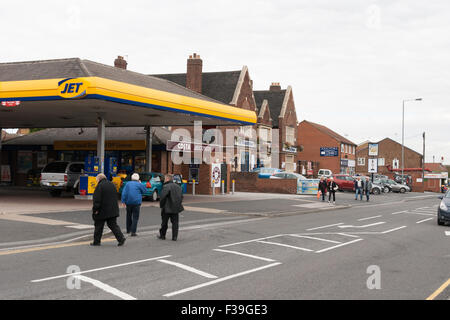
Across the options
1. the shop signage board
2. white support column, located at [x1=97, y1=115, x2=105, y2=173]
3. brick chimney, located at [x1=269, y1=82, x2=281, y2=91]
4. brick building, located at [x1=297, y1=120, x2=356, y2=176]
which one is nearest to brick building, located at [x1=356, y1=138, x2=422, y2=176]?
brick building, located at [x1=297, y1=120, x2=356, y2=176]

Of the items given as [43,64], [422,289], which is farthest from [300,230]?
[43,64]

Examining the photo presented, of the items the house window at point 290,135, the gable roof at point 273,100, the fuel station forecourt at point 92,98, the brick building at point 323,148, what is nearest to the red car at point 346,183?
the house window at point 290,135

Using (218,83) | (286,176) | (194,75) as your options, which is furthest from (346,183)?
(194,75)

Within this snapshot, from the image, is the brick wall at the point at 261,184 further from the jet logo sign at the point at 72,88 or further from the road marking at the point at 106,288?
the road marking at the point at 106,288

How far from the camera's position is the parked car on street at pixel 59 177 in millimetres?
27234

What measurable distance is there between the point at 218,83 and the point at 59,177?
86.7 ft

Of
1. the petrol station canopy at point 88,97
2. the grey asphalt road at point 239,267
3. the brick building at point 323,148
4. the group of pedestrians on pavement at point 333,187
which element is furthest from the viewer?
the brick building at point 323,148

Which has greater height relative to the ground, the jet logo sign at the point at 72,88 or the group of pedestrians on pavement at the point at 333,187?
the jet logo sign at the point at 72,88

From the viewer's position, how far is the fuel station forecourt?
827 inches

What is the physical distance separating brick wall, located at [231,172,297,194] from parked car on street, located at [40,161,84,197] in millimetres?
16608

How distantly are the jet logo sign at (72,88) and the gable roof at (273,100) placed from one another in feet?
130

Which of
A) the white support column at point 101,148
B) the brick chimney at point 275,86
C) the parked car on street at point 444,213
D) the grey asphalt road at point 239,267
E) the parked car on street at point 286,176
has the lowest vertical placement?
the grey asphalt road at point 239,267
